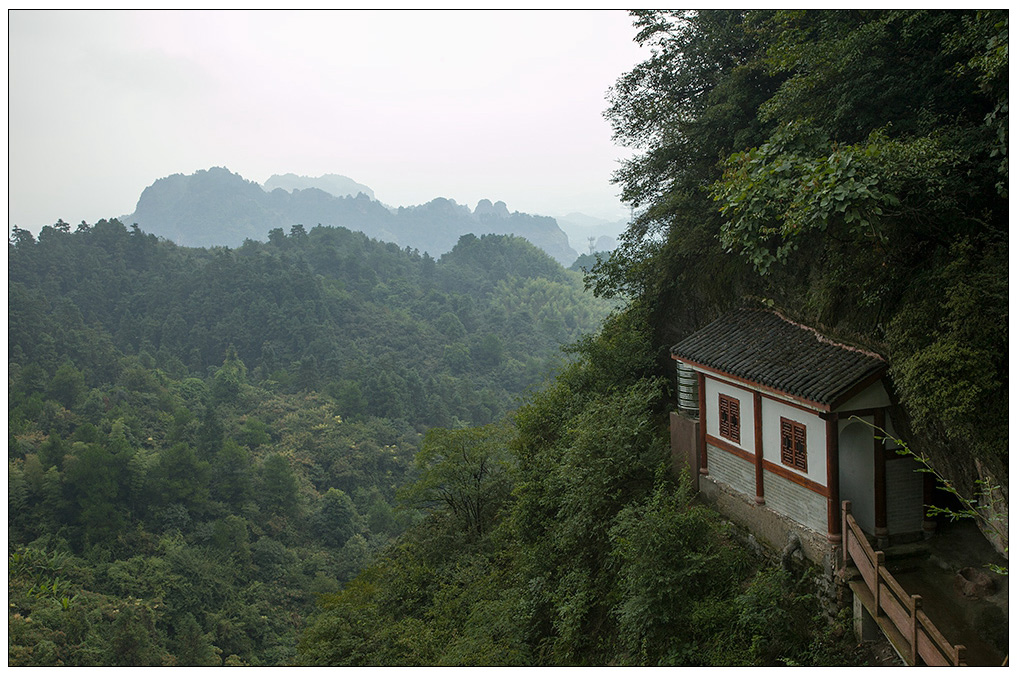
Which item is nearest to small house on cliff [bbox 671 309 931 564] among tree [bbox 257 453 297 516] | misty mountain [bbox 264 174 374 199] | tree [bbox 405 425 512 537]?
tree [bbox 405 425 512 537]

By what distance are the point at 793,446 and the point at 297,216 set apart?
510 ft

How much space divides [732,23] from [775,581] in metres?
8.32

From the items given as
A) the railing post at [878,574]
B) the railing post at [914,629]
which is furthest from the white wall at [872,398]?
the railing post at [914,629]

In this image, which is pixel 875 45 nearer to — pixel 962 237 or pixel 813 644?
pixel 962 237

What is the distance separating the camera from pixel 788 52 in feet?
26.4

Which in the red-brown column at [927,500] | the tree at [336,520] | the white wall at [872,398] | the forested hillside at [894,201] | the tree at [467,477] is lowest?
the tree at [336,520]

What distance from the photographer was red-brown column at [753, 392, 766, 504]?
8.17 meters

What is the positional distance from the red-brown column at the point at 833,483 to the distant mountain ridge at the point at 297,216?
13736 cm

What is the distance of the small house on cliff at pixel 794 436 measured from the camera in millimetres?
7109

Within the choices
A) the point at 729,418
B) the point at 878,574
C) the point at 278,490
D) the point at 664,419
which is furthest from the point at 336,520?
the point at 878,574

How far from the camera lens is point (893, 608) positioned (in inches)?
242

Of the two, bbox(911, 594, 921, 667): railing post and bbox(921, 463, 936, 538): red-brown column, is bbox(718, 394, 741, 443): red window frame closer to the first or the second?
bbox(921, 463, 936, 538): red-brown column

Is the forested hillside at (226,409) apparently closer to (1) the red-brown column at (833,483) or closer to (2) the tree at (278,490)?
(2) the tree at (278,490)
